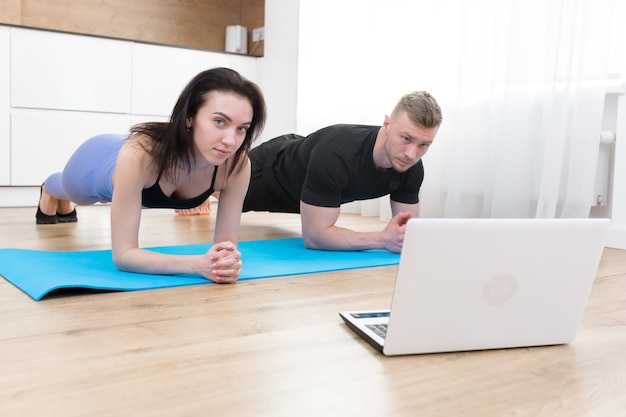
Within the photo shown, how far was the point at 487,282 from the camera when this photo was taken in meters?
1.05

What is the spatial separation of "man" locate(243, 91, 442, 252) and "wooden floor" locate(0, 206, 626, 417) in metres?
0.57

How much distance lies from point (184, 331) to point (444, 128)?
7.68 ft

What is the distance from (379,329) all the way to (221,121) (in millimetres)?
686

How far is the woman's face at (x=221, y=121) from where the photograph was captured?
5.13ft

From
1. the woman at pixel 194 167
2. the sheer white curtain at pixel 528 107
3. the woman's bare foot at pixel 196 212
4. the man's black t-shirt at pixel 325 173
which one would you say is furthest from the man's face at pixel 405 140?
the woman's bare foot at pixel 196 212

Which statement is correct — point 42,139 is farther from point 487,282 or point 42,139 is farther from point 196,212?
point 487,282

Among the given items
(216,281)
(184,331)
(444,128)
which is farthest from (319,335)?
(444,128)

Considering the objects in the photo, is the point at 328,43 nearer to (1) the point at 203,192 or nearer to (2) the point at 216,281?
(1) the point at 203,192

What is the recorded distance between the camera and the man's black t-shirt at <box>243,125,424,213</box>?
2.13 meters

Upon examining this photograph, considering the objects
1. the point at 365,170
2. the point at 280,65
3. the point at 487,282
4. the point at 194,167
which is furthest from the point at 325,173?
→ the point at 280,65

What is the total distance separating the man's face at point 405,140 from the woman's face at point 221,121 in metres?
0.60

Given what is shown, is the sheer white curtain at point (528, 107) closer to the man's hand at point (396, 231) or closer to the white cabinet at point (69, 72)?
the man's hand at point (396, 231)

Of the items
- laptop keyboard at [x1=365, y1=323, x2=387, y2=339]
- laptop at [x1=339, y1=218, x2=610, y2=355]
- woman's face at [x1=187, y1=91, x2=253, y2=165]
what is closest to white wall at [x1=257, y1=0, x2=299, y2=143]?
woman's face at [x1=187, y1=91, x2=253, y2=165]

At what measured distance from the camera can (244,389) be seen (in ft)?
3.09
